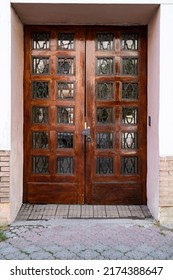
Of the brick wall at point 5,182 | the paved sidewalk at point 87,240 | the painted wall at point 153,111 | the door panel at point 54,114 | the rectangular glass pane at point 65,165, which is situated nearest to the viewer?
the paved sidewalk at point 87,240

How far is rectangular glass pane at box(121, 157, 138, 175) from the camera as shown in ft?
19.0

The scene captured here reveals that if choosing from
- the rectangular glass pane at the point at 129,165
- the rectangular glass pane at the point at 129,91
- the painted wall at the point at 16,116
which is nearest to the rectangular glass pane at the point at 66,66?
the painted wall at the point at 16,116

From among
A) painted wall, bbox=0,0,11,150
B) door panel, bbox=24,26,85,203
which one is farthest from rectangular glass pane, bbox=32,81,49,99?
painted wall, bbox=0,0,11,150

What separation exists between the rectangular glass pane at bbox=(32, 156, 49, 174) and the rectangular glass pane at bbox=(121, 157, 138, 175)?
3.76 feet

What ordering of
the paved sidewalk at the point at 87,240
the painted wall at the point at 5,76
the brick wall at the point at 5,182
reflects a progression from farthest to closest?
the brick wall at the point at 5,182 → the painted wall at the point at 5,76 → the paved sidewalk at the point at 87,240

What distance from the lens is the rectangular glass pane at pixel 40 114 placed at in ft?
18.9

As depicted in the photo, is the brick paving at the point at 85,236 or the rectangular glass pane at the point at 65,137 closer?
the brick paving at the point at 85,236

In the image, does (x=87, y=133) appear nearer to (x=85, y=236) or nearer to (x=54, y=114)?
(x=54, y=114)

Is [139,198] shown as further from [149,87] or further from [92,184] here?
[149,87]

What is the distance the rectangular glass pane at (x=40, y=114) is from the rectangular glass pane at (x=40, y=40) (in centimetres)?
90

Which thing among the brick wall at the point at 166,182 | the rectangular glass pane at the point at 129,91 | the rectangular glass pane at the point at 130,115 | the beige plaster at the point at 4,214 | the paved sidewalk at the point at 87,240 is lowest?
the paved sidewalk at the point at 87,240

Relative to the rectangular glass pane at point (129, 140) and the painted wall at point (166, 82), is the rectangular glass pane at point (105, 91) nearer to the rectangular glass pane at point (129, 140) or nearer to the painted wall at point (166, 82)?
the rectangular glass pane at point (129, 140)

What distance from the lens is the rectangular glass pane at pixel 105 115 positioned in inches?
227

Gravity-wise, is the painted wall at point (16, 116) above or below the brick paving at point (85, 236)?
above
